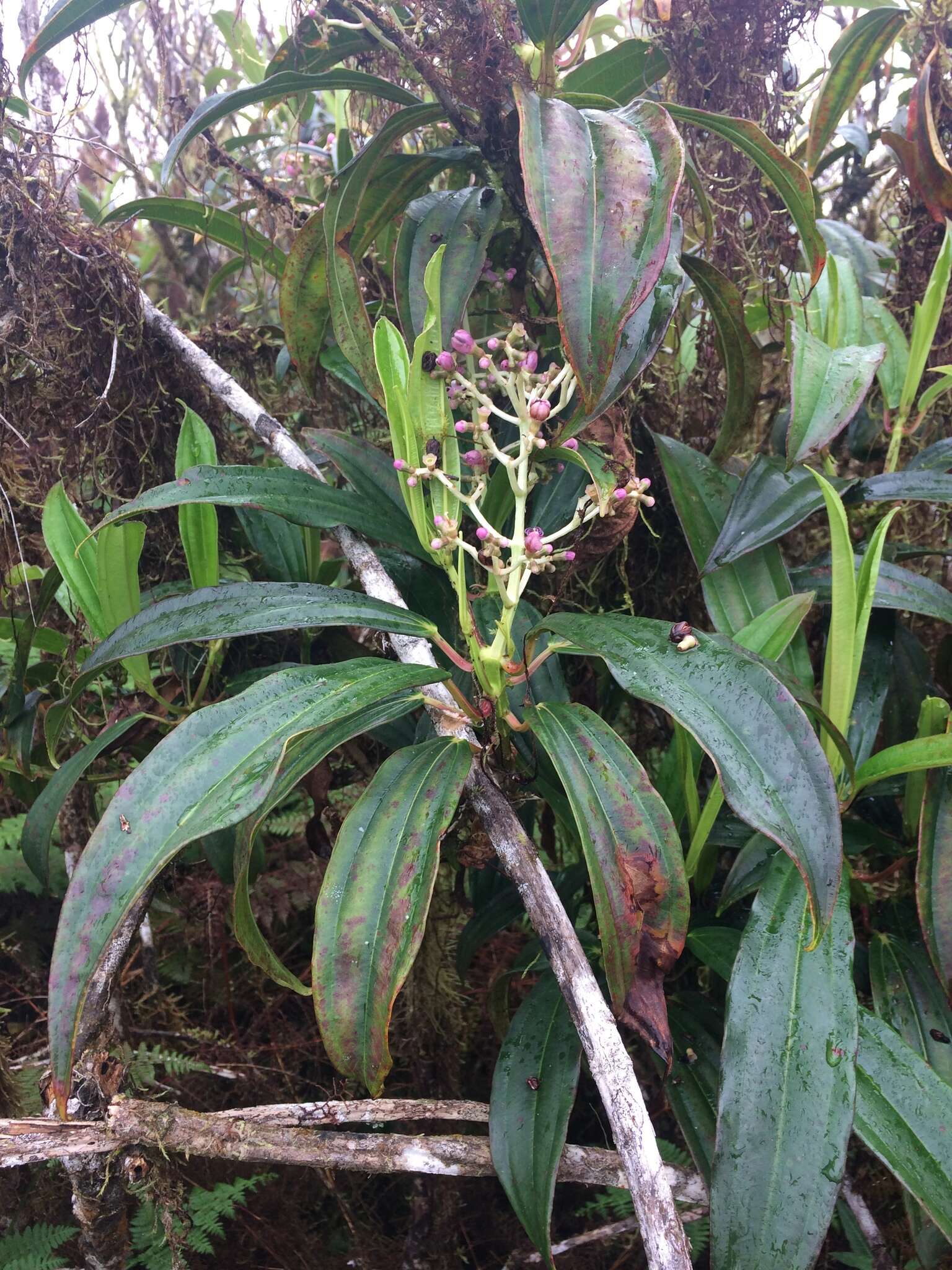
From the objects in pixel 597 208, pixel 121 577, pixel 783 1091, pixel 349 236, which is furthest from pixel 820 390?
pixel 121 577

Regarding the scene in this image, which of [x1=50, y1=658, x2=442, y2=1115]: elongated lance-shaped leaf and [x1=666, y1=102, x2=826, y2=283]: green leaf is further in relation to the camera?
[x1=666, y1=102, x2=826, y2=283]: green leaf

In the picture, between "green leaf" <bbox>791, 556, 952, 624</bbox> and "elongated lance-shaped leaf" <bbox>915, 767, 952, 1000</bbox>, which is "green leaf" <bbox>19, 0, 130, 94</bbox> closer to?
"green leaf" <bbox>791, 556, 952, 624</bbox>

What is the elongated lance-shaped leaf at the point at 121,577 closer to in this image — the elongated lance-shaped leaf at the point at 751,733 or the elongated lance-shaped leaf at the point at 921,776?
the elongated lance-shaped leaf at the point at 751,733

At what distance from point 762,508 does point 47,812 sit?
2.91 ft

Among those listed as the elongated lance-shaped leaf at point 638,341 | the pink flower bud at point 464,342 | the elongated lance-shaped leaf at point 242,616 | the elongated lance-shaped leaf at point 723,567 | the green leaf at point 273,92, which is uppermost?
the green leaf at point 273,92

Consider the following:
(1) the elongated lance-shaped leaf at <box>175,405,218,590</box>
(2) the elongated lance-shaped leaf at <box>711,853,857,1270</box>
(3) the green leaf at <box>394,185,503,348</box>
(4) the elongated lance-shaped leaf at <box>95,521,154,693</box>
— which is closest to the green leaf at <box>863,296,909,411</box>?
(3) the green leaf at <box>394,185,503,348</box>

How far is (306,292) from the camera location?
42.9 inches

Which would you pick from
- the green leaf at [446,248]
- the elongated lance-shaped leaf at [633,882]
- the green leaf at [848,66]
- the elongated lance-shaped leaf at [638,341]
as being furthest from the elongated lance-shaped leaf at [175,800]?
the green leaf at [848,66]

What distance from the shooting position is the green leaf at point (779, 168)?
0.92 metres

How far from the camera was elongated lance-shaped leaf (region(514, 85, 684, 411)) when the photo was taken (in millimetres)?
677

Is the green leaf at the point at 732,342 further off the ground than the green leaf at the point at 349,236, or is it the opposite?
the green leaf at the point at 349,236

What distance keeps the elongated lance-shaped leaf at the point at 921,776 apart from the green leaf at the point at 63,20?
119cm

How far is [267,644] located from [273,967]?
603 millimetres

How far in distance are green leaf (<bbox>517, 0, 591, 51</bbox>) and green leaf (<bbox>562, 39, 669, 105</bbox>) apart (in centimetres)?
16
